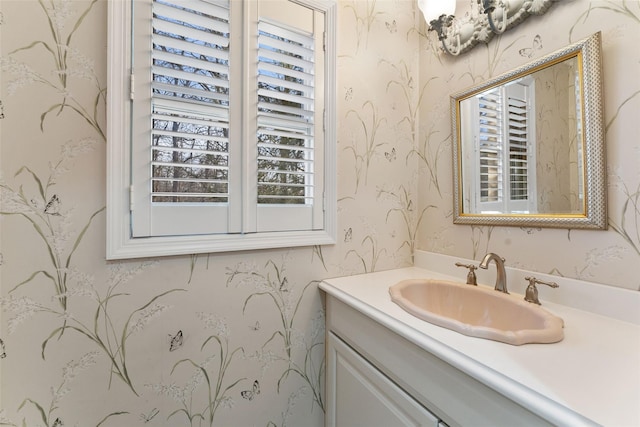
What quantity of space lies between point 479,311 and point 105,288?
1.32 m

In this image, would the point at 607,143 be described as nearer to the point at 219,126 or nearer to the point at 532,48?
the point at 532,48

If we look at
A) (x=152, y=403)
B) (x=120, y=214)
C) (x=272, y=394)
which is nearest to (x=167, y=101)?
(x=120, y=214)

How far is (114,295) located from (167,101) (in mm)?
679

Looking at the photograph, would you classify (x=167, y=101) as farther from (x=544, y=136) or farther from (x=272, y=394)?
(x=544, y=136)

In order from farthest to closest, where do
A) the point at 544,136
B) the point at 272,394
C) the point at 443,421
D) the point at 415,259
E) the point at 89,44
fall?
the point at 415,259, the point at 272,394, the point at 544,136, the point at 89,44, the point at 443,421

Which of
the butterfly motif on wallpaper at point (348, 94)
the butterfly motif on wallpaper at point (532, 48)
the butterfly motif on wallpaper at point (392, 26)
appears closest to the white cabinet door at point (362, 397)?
the butterfly motif on wallpaper at point (348, 94)

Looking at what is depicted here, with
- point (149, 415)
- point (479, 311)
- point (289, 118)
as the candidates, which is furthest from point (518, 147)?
point (149, 415)

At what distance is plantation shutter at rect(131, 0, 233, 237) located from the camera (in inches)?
37.3

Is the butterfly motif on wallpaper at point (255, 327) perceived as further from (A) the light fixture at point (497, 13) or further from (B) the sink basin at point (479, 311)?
(A) the light fixture at point (497, 13)

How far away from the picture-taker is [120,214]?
0.92m

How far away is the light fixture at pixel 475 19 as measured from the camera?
3.43 feet

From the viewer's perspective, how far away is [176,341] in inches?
39.9

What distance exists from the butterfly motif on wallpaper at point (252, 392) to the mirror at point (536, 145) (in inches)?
44.4

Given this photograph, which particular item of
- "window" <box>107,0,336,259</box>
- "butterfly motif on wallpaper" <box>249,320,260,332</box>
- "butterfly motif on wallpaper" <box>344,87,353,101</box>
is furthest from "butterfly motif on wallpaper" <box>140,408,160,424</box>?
"butterfly motif on wallpaper" <box>344,87,353,101</box>
